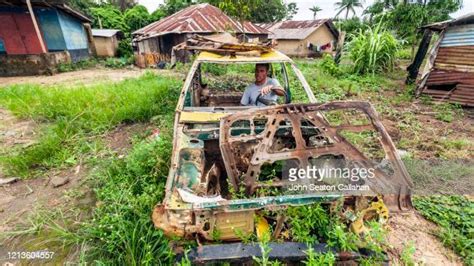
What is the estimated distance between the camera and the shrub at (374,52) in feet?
28.7

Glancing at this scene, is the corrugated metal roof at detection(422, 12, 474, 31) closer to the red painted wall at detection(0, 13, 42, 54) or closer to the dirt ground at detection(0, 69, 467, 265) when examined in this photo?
the dirt ground at detection(0, 69, 467, 265)

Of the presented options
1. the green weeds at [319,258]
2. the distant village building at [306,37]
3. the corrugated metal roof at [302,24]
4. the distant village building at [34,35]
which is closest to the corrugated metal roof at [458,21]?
the green weeds at [319,258]

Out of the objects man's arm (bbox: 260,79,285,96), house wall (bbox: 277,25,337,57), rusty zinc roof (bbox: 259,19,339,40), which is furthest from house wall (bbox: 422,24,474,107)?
house wall (bbox: 277,25,337,57)

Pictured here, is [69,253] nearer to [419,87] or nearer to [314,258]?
[314,258]

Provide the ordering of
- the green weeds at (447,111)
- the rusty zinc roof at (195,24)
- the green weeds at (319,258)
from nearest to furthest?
the green weeds at (319,258) < the green weeds at (447,111) < the rusty zinc roof at (195,24)

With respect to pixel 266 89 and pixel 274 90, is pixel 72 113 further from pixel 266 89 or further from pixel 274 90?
pixel 274 90

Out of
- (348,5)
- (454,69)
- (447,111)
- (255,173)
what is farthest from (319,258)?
(348,5)

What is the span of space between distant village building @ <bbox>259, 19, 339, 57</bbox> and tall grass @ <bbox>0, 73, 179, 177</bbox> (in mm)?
19397

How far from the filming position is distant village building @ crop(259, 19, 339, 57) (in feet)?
75.9

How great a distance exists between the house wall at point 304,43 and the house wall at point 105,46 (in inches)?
556

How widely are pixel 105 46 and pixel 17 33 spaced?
5827 mm

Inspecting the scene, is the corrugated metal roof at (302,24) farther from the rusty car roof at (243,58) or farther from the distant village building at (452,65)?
the rusty car roof at (243,58)

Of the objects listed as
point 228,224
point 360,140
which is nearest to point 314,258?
point 228,224

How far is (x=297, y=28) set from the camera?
81.0 ft
